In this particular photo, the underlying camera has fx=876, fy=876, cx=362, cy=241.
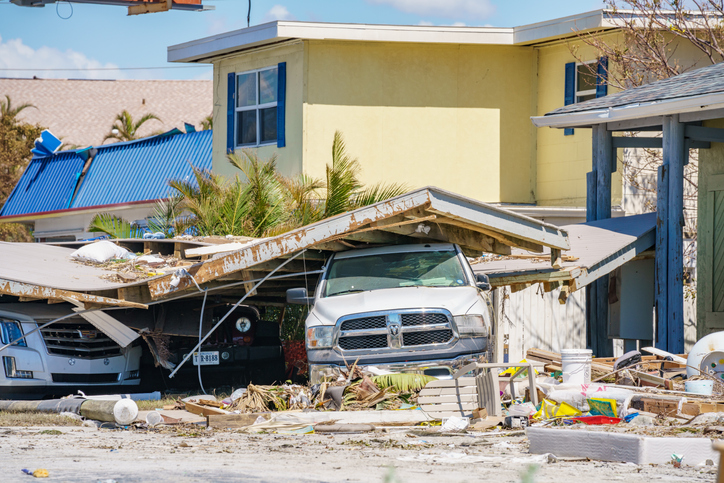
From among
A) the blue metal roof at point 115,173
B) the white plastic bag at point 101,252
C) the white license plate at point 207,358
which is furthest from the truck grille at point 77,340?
the blue metal roof at point 115,173

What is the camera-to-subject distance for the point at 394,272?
1046 centimetres

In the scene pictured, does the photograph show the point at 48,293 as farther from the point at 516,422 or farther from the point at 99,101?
the point at 99,101

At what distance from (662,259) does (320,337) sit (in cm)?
595

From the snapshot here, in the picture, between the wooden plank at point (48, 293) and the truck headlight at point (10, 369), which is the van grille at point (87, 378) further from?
the wooden plank at point (48, 293)

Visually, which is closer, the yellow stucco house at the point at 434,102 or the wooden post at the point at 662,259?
the wooden post at the point at 662,259

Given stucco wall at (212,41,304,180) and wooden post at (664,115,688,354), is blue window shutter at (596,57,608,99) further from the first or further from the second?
stucco wall at (212,41,304,180)

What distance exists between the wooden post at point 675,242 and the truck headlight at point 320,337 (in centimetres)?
576

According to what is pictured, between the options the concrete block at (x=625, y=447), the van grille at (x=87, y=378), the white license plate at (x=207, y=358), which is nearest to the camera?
the concrete block at (x=625, y=447)

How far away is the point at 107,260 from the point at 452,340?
5797 millimetres

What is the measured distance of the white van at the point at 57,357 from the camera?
10297mm

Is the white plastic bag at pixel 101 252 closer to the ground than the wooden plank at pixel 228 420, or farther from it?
farther from it

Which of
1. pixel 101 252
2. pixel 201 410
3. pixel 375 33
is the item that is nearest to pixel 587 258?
pixel 201 410

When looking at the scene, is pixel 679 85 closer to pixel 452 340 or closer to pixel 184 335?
pixel 452 340

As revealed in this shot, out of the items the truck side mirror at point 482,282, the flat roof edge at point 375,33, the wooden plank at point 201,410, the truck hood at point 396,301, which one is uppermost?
the flat roof edge at point 375,33
